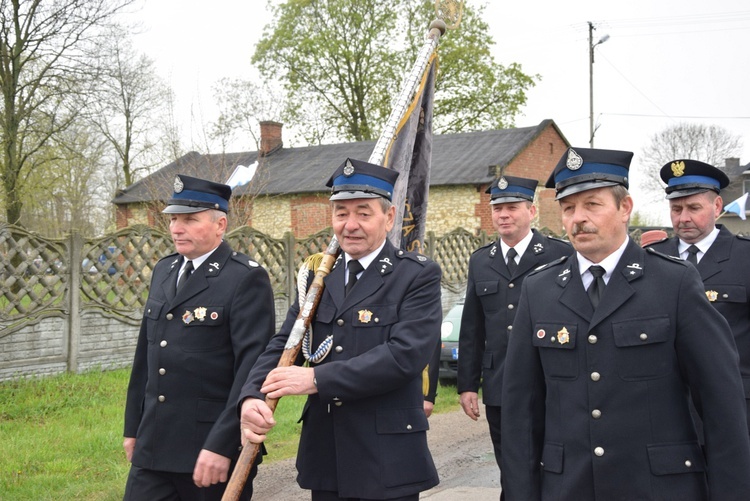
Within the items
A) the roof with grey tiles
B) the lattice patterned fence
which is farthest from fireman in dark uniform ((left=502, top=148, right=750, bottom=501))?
the roof with grey tiles

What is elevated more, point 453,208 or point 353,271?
point 453,208

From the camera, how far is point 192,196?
148 inches

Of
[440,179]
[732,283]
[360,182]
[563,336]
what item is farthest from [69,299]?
[440,179]

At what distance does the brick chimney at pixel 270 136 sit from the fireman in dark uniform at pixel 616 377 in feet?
104

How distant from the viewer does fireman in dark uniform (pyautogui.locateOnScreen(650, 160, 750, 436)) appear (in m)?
4.53

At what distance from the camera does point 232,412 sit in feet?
11.2

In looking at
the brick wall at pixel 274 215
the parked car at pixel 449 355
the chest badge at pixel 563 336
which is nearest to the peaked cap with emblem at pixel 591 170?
the chest badge at pixel 563 336

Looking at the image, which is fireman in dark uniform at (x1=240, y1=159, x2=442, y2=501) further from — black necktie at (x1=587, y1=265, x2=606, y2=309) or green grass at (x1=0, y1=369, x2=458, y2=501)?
green grass at (x1=0, y1=369, x2=458, y2=501)

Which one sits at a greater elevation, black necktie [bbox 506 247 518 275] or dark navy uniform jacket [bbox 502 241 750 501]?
black necktie [bbox 506 247 518 275]

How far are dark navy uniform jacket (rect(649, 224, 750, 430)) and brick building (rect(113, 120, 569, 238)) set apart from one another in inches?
855

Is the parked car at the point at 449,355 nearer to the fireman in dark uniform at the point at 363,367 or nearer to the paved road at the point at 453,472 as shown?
the paved road at the point at 453,472

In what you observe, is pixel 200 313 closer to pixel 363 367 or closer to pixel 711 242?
pixel 363 367

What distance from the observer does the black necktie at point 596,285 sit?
9.18ft

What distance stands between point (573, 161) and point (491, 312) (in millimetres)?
2644
